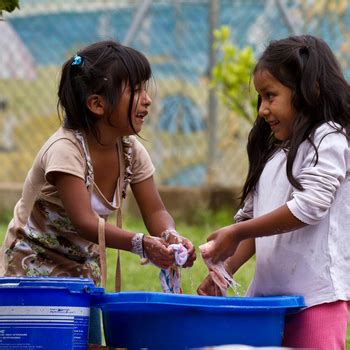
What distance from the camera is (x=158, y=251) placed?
341 centimetres

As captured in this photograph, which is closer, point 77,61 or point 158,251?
point 158,251

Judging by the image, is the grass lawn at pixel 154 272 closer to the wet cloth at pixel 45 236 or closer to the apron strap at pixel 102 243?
the wet cloth at pixel 45 236

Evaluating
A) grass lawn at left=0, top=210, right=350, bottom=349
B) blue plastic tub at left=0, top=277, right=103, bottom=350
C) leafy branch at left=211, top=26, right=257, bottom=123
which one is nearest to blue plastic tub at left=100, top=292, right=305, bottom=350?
blue plastic tub at left=0, top=277, right=103, bottom=350

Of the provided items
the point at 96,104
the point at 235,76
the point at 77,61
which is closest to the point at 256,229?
the point at 96,104

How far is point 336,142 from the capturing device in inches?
131

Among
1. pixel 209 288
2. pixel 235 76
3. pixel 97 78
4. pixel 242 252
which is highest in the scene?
pixel 235 76

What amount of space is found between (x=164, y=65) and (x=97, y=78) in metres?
4.53

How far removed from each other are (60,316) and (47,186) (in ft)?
2.30

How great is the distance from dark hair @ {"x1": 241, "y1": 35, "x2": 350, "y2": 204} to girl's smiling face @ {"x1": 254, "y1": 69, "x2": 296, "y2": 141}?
0.02 m

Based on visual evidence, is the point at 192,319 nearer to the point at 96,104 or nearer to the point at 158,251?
the point at 158,251

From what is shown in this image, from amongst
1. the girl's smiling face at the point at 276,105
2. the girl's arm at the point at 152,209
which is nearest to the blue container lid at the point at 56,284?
the girl's arm at the point at 152,209

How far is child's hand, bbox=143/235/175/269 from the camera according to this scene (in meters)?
3.41

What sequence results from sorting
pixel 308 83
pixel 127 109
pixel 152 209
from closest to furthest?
pixel 308 83 → pixel 127 109 → pixel 152 209

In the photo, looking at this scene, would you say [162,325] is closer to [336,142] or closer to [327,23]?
[336,142]
